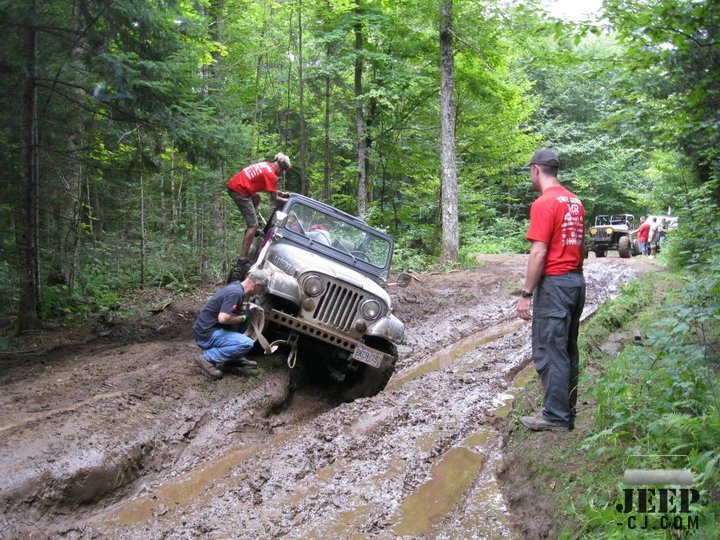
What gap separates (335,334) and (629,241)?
60.8ft

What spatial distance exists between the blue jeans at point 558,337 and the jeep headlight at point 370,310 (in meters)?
2.16

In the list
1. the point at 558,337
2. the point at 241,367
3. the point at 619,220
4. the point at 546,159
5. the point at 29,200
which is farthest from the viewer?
the point at 619,220

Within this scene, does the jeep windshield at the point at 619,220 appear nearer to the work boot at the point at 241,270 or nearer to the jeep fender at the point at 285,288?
the work boot at the point at 241,270

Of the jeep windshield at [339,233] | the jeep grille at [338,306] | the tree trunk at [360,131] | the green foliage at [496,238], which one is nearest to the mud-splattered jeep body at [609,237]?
the green foliage at [496,238]

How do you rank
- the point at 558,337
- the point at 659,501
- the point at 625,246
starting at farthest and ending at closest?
the point at 625,246
the point at 558,337
the point at 659,501

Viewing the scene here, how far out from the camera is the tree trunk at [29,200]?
7.62 metres

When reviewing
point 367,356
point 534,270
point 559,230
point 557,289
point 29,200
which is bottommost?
point 367,356

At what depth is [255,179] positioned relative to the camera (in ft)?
24.9

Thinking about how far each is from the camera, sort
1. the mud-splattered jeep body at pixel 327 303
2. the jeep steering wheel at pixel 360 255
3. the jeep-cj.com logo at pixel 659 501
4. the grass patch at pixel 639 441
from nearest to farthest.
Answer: the jeep-cj.com logo at pixel 659 501 < the grass patch at pixel 639 441 < the mud-splattered jeep body at pixel 327 303 < the jeep steering wheel at pixel 360 255

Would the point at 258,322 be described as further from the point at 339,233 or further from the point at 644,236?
the point at 644,236

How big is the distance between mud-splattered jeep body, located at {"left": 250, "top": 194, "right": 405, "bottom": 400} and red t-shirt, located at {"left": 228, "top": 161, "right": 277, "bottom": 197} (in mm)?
853

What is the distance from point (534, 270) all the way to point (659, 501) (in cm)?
173

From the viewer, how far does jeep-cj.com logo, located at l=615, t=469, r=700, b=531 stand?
2455mm

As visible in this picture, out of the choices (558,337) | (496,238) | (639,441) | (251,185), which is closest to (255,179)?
(251,185)
